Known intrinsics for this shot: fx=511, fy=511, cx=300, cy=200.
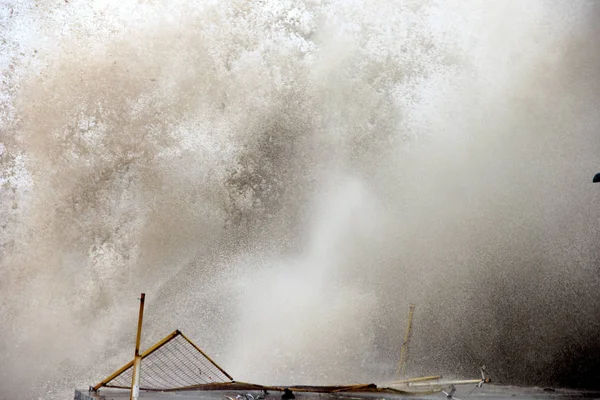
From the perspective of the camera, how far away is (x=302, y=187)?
5.82m

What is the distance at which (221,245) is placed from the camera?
5.73 metres

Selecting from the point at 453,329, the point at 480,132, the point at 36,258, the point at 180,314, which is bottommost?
the point at 453,329

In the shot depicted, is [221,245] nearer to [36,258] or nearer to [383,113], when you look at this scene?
[36,258]

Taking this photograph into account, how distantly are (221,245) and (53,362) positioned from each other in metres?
2.15

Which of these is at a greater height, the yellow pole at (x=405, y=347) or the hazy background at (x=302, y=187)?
the hazy background at (x=302, y=187)

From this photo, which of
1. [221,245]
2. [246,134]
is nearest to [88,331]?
[221,245]

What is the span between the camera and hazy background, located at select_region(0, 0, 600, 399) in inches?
218

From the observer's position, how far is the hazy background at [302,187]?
553 centimetres

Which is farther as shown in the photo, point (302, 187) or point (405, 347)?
point (302, 187)

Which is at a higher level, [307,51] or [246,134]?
[307,51]

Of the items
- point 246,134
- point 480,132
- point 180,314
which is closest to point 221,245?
point 180,314

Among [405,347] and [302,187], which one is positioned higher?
[302,187]

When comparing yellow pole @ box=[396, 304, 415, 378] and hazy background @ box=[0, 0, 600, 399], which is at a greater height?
hazy background @ box=[0, 0, 600, 399]

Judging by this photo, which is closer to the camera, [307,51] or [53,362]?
[53,362]
